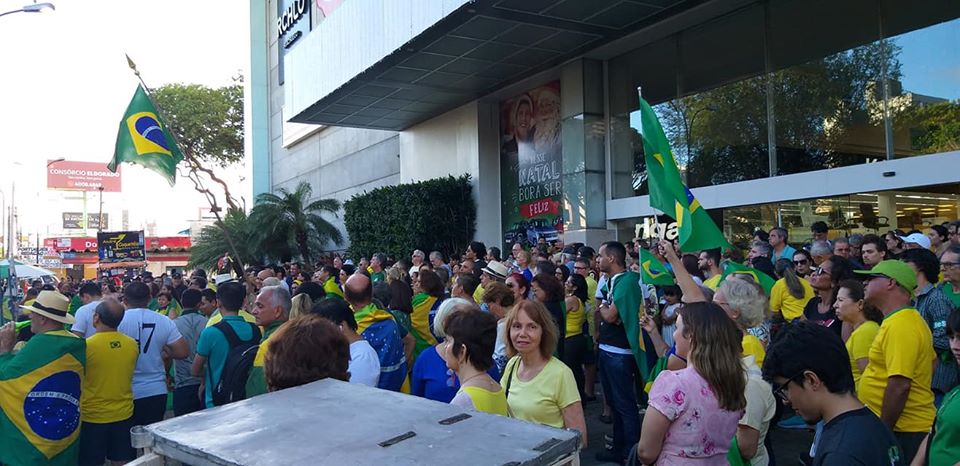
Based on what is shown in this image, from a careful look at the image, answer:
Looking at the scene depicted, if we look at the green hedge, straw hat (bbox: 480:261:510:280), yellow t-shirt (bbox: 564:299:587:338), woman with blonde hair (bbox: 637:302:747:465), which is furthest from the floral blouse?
the green hedge

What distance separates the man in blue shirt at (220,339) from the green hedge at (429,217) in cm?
1350

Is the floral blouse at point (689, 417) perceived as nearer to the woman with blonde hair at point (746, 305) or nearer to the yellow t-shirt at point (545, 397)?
the yellow t-shirt at point (545, 397)

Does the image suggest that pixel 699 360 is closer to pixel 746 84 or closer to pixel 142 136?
pixel 142 136

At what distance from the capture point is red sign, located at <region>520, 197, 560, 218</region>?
56.9ft

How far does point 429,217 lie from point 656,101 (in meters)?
6.97

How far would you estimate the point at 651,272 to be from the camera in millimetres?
5402

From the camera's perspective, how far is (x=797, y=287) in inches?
248

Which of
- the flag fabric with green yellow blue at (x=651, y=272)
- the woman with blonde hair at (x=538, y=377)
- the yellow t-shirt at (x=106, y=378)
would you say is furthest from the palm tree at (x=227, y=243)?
the woman with blonde hair at (x=538, y=377)

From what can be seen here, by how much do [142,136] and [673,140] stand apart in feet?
35.7

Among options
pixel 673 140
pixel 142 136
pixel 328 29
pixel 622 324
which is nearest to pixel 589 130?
pixel 673 140

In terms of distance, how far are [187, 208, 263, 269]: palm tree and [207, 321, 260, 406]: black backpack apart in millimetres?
20616

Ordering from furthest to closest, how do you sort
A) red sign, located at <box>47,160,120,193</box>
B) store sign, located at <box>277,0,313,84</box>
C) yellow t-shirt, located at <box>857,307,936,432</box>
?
red sign, located at <box>47,160,120,193</box>, store sign, located at <box>277,0,313,84</box>, yellow t-shirt, located at <box>857,307,936,432</box>

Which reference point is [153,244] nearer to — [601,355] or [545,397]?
[601,355]

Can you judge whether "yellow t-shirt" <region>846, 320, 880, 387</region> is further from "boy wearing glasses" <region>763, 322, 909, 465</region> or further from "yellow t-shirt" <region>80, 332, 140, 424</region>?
"yellow t-shirt" <region>80, 332, 140, 424</region>
